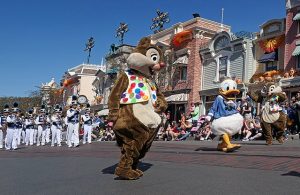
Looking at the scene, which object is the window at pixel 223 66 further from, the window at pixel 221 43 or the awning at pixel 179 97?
the awning at pixel 179 97

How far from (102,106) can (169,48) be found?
16.2 metres

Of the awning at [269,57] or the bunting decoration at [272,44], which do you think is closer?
the awning at [269,57]

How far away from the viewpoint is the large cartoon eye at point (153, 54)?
630 cm

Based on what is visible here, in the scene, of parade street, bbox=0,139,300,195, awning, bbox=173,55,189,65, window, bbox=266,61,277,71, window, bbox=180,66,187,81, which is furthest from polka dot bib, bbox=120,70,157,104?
window, bbox=180,66,187,81

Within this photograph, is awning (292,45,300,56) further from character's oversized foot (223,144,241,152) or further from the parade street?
the parade street

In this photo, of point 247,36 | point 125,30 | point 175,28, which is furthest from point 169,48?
point 125,30

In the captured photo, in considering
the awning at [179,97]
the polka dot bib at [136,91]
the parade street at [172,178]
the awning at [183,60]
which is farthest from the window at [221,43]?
the polka dot bib at [136,91]

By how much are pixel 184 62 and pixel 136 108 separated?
25.5 meters

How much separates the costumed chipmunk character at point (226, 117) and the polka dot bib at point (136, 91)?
361 centimetres

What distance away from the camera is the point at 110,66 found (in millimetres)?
43344

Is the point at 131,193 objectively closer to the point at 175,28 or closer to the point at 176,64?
the point at 176,64

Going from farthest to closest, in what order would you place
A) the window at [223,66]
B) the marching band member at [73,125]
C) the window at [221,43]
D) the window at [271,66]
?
the window at [223,66], the window at [221,43], the window at [271,66], the marching band member at [73,125]

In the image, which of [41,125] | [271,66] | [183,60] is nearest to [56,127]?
[41,125]

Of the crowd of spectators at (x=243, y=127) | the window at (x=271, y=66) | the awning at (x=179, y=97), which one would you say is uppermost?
the window at (x=271, y=66)
